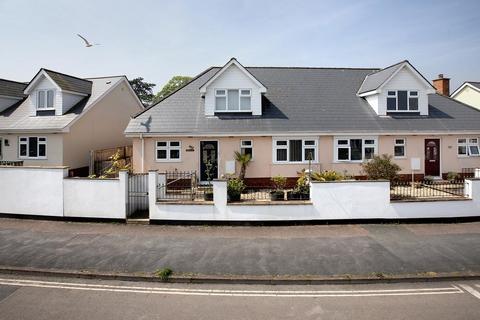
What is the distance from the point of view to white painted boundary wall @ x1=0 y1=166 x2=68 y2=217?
44.3ft

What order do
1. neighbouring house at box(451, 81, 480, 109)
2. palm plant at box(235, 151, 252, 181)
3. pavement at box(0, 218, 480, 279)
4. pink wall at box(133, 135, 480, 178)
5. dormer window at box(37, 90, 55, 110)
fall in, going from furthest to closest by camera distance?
neighbouring house at box(451, 81, 480, 109) → dormer window at box(37, 90, 55, 110) → pink wall at box(133, 135, 480, 178) → palm plant at box(235, 151, 252, 181) → pavement at box(0, 218, 480, 279)

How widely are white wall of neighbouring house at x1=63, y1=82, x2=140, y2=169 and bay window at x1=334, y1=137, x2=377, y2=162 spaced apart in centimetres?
1630

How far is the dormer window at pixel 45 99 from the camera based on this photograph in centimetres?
2239

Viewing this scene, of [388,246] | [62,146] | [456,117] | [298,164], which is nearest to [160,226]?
[388,246]

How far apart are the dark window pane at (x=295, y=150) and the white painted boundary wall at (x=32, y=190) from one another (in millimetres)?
11378

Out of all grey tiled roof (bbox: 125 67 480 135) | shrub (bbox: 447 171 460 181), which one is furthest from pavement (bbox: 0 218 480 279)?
grey tiled roof (bbox: 125 67 480 135)

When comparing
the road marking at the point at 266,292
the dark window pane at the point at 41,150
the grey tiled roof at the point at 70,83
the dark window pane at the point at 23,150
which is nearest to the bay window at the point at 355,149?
the road marking at the point at 266,292

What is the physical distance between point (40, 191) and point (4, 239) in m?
2.69

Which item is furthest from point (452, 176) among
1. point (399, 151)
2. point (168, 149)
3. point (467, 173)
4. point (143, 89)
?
point (143, 89)

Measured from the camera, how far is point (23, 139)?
21578 millimetres

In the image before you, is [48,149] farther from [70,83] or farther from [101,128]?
[70,83]

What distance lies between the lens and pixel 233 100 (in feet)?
65.4

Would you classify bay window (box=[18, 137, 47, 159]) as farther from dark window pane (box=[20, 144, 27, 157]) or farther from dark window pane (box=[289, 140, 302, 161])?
dark window pane (box=[289, 140, 302, 161])

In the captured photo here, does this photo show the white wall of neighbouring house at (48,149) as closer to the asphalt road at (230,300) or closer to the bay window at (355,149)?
the asphalt road at (230,300)
